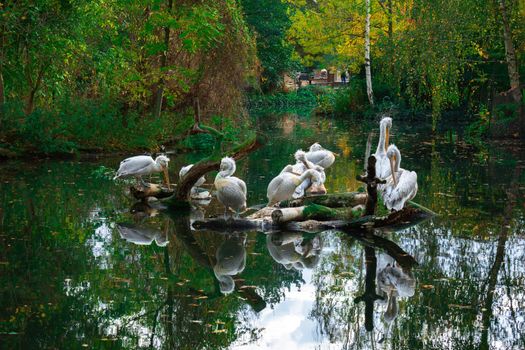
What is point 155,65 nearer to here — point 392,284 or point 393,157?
point 393,157

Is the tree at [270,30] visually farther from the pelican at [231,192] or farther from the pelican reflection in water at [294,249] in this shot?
the pelican reflection in water at [294,249]

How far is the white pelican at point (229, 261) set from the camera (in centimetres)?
877

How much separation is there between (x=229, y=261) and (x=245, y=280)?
0.86m

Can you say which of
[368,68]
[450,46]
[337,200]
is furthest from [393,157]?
[368,68]

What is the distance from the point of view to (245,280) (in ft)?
29.2

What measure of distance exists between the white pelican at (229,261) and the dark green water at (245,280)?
0.05 meters

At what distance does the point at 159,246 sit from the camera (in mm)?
10586

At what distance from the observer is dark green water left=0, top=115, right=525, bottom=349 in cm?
704

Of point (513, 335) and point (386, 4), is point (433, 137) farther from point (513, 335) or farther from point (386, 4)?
point (513, 335)

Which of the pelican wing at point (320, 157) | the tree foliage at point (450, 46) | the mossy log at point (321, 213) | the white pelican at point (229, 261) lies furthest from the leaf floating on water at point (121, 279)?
the tree foliage at point (450, 46)

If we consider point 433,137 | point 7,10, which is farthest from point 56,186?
point 433,137

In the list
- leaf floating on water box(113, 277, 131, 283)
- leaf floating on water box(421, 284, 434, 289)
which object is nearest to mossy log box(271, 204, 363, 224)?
leaf floating on water box(421, 284, 434, 289)

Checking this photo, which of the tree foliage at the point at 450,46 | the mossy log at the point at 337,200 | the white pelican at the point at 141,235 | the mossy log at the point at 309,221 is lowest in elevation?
the white pelican at the point at 141,235

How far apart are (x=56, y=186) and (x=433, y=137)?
54.2ft
